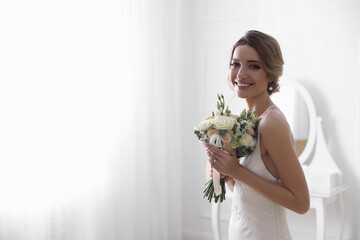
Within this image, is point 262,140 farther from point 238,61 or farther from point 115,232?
point 115,232

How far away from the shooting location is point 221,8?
4176mm

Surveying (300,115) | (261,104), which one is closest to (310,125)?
(300,115)

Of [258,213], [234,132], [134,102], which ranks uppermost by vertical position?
[134,102]

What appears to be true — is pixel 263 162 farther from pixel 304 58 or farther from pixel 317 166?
pixel 304 58

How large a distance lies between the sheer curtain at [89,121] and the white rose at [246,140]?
1669 mm

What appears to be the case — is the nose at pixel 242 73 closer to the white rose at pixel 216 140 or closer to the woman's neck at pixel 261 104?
the woman's neck at pixel 261 104

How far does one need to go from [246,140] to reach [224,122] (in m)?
0.11

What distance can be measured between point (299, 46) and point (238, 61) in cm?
220

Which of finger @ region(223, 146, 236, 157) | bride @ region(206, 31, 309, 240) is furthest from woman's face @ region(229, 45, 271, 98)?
finger @ region(223, 146, 236, 157)

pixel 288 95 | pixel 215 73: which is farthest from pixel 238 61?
pixel 215 73

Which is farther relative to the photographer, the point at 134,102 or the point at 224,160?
the point at 134,102

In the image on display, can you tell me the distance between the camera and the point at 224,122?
5.27 ft

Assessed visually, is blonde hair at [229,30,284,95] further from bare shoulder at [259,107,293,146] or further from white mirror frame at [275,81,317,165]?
white mirror frame at [275,81,317,165]

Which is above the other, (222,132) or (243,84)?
(243,84)
